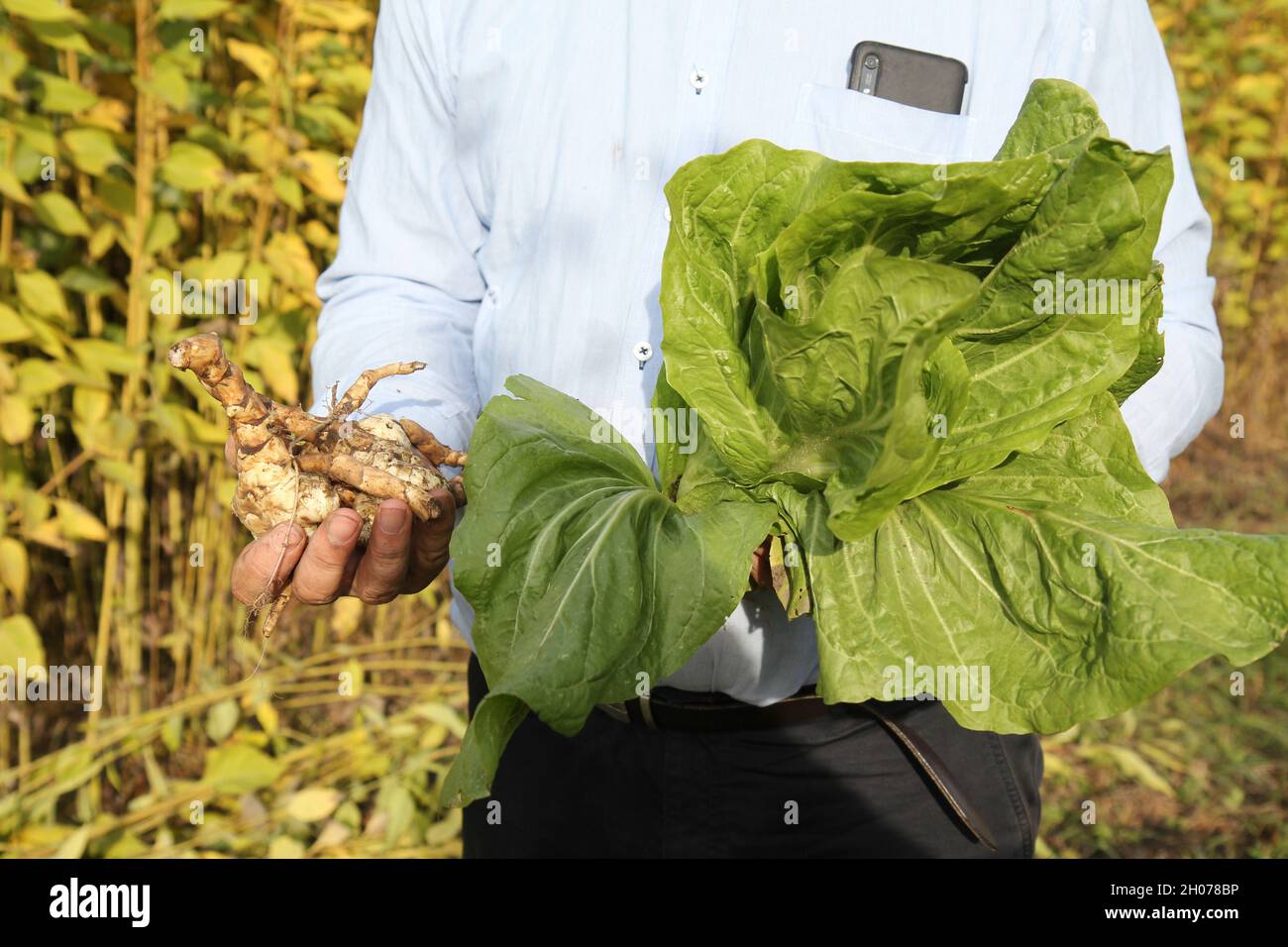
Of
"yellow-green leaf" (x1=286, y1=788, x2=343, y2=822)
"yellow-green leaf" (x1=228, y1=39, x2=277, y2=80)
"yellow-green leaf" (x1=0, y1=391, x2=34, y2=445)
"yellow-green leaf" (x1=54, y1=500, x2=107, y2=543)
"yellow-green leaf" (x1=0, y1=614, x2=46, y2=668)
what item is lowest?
"yellow-green leaf" (x1=286, y1=788, x2=343, y2=822)

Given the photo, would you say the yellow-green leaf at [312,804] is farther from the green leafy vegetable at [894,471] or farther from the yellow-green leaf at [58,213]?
the green leafy vegetable at [894,471]

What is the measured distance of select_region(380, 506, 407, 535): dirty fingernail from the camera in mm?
1169

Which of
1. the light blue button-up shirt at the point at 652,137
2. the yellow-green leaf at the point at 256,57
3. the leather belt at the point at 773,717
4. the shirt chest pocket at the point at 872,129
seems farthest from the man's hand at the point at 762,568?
the yellow-green leaf at the point at 256,57

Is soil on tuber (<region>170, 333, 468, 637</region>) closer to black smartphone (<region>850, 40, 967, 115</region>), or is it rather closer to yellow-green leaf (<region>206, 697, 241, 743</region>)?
black smartphone (<region>850, 40, 967, 115</region>)

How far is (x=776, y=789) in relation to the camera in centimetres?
162

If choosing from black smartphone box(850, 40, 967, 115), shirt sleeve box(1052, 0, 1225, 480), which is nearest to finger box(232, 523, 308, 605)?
black smartphone box(850, 40, 967, 115)

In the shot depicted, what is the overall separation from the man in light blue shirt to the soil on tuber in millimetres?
152

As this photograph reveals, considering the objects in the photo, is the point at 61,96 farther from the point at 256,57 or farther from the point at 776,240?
the point at 776,240

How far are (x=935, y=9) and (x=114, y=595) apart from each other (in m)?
2.24

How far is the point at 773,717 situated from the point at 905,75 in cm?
92

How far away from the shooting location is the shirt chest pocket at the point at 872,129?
4.75 feet

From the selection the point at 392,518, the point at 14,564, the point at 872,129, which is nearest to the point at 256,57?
the point at 14,564

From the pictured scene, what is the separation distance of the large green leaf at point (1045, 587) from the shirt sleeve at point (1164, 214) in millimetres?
411

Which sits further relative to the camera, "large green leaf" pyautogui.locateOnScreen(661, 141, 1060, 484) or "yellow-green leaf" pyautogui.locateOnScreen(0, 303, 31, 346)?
"yellow-green leaf" pyautogui.locateOnScreen(0, 303, 31, 346)
